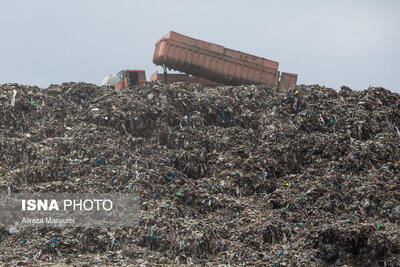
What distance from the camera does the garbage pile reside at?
10016mm

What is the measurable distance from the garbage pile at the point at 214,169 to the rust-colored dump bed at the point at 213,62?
6.94 ft

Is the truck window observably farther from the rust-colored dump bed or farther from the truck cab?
the rust-colored dump bed

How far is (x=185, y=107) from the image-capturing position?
16.0 m

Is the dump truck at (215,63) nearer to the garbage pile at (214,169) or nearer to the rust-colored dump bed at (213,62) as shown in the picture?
the rust-colored dump bed at (213,62)

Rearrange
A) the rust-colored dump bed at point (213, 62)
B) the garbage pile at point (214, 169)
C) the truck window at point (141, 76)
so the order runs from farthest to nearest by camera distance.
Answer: the truck window at point (141, 76)
the rust-colored dump bed at point (213, 62)
the garbage pile at point (214, 169)

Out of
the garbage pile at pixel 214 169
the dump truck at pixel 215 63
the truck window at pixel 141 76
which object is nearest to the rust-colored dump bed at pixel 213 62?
the dump truck at pixel 215 63

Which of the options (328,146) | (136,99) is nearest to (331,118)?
(328,146)

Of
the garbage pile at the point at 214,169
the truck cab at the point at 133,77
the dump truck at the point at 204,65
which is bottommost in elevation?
the garbage pile at the point at 214,169

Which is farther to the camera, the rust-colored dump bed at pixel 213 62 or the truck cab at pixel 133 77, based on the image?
the truck cab at pixel 133 77

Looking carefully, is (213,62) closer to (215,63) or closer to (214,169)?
(215,63)

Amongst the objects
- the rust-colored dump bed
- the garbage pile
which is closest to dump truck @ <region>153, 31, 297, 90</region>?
the rust-colored dump bed

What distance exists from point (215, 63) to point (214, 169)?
285 inches

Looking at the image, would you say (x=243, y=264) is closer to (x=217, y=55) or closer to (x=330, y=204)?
(x=330, y=204)

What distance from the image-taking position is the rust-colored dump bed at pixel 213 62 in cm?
1894
